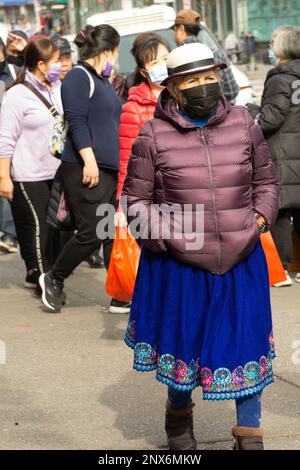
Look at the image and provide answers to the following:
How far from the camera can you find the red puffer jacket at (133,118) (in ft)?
23.3

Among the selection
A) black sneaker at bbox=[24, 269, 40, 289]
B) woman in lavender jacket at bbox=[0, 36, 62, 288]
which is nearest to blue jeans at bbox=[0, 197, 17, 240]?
black sneaker at bbox=[24, 269, 40, 289]

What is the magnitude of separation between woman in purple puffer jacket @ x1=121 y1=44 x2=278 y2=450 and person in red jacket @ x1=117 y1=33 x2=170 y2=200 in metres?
2.43

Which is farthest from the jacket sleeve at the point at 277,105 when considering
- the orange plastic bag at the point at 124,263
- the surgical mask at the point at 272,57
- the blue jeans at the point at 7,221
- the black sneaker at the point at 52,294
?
the blue jeans at the point at 7,221

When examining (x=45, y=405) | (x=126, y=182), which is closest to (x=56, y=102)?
(x=45, y=405)

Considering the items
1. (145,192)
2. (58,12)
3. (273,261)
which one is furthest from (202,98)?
(58,12)

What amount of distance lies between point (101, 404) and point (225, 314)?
138 cm

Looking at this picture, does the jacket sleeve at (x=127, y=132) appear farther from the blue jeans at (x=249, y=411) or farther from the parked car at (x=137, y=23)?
the parked car at (x=137, y=23)

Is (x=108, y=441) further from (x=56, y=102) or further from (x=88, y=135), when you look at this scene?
(x=56, y=102)

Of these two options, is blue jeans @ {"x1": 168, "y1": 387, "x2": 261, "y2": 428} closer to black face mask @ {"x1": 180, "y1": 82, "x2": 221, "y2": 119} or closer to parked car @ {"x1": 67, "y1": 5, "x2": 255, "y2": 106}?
black face mask @ {"x1": 180, "y1": 82, "x2": 221, "y2": 119}

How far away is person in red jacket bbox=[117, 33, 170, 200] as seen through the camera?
7.12 meters

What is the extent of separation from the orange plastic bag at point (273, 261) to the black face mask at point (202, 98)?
3540 mm

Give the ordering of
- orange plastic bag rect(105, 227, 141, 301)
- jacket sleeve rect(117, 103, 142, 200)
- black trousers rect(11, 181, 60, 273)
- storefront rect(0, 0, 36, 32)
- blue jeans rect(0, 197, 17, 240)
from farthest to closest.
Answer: storefront rect(0, 0, 36, 32)
blue jeans rect(0, 197, 17, 240)
black trousers rect(11, 181, 60, 273)
orange plastic bag rect(105, 227, 141, 301)
jacket sleeve rect(117, 103, 142, 200)

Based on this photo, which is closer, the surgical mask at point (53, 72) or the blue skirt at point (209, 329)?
the blue skirt at point (209, 329)

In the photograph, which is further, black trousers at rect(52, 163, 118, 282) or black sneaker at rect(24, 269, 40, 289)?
black sneaker at rect(24, 269, 40, 289)
